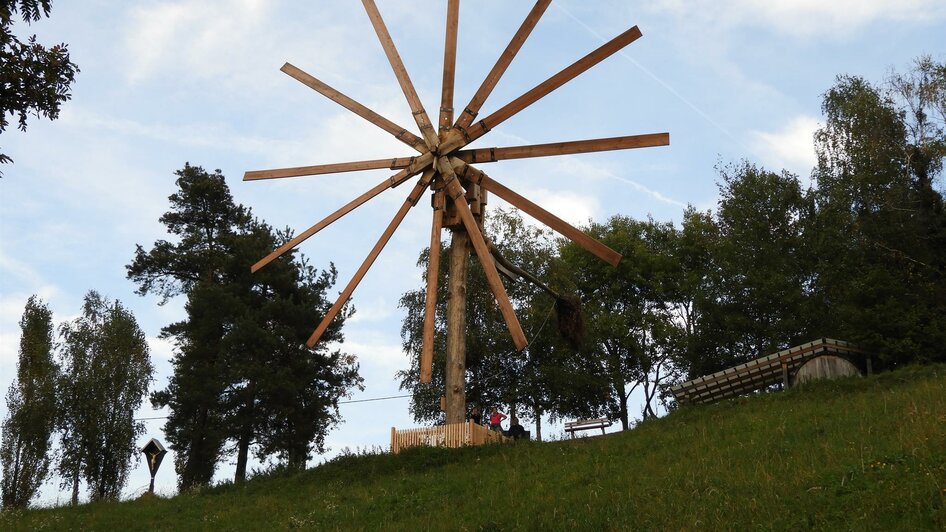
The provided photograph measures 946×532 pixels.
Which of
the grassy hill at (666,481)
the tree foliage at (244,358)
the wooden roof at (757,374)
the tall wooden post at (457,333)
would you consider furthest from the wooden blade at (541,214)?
the tree foliage at (244,358)

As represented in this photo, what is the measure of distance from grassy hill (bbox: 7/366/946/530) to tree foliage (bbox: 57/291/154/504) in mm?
16471

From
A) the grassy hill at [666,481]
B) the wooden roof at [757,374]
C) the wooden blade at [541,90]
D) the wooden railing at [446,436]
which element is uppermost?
the wooden blade at [541,90]

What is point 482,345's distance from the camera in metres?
39.2

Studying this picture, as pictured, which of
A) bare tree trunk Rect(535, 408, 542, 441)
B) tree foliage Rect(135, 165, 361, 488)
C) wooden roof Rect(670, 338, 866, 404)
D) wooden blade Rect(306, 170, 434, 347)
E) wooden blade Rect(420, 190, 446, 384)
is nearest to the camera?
wooden blade Rect(420, 190, 446, 384)

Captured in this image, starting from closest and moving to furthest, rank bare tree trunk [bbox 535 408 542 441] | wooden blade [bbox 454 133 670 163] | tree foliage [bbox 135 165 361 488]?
wooden blade [bbox 454 133 670 163], tree foliage [bbox 135 165 361 488], bare tree trunk [bbox 535 408 542 441]

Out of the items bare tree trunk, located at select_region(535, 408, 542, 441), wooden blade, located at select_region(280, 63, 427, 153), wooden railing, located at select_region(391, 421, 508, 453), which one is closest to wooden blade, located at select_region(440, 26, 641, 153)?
wooden blade, located at select_region(280, 63, 427, 153)

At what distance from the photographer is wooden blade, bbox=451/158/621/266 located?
1959cm

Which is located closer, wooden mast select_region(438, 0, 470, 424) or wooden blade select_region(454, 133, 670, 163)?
wooden blade select_region(454, 133, 670, 163)

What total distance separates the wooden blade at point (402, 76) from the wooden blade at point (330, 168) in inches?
28.9

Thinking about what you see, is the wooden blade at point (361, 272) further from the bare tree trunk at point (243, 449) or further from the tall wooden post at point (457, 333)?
the bare tree trunk at point (243, 449)

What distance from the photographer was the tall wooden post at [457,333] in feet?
Result: 70.6

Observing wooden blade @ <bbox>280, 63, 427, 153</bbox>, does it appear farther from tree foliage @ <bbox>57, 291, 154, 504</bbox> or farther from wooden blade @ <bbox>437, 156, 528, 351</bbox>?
tree foliage @ <bbox>57, 291, 154, 504</bbox>

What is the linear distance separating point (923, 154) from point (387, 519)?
28543 millimetres

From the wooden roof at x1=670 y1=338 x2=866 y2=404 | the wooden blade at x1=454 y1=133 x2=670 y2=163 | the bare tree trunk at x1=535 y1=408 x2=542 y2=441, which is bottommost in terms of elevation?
the wooden roof at x1=670 y1=338 x2=866 y2=404
